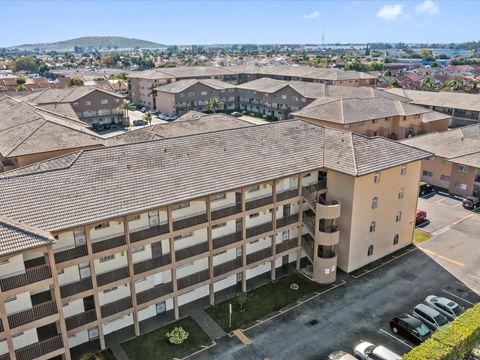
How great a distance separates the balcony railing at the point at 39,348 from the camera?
25442 millimetres

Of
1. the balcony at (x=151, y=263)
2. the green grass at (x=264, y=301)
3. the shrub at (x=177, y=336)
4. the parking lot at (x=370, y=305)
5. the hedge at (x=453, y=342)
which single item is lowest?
the parking lot at (x=370, y=305)

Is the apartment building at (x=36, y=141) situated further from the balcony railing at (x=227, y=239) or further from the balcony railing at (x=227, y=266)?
the balcony railing at (x=227, y=266)

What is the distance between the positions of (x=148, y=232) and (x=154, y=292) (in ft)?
16.5

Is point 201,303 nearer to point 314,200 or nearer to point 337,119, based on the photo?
point 314,200

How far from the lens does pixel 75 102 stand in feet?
322

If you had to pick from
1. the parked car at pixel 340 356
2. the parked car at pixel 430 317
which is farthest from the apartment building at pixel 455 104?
the parked car at pixel 340 356

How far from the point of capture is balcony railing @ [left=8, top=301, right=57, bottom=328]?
80.2ft

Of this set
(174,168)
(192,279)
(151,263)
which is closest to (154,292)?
(151,263)

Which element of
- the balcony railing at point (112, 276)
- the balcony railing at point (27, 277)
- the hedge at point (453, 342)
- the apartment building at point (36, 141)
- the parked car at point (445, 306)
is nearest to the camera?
the balcony railing at point (27, 277)

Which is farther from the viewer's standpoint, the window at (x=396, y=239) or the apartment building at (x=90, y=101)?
the apartment building at (x=90, y=101)

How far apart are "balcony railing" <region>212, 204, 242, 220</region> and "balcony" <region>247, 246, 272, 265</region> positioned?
4.98m

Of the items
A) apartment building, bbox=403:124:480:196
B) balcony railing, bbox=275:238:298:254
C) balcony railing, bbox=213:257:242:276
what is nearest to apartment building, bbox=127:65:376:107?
apartment building, bbox=403:124:480:196

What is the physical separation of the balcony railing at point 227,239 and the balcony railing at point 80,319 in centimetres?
1058

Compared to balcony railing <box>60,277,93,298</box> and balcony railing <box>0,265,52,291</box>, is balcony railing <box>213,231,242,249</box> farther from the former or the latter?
balcony railing <box>0,265,52,291</box>
